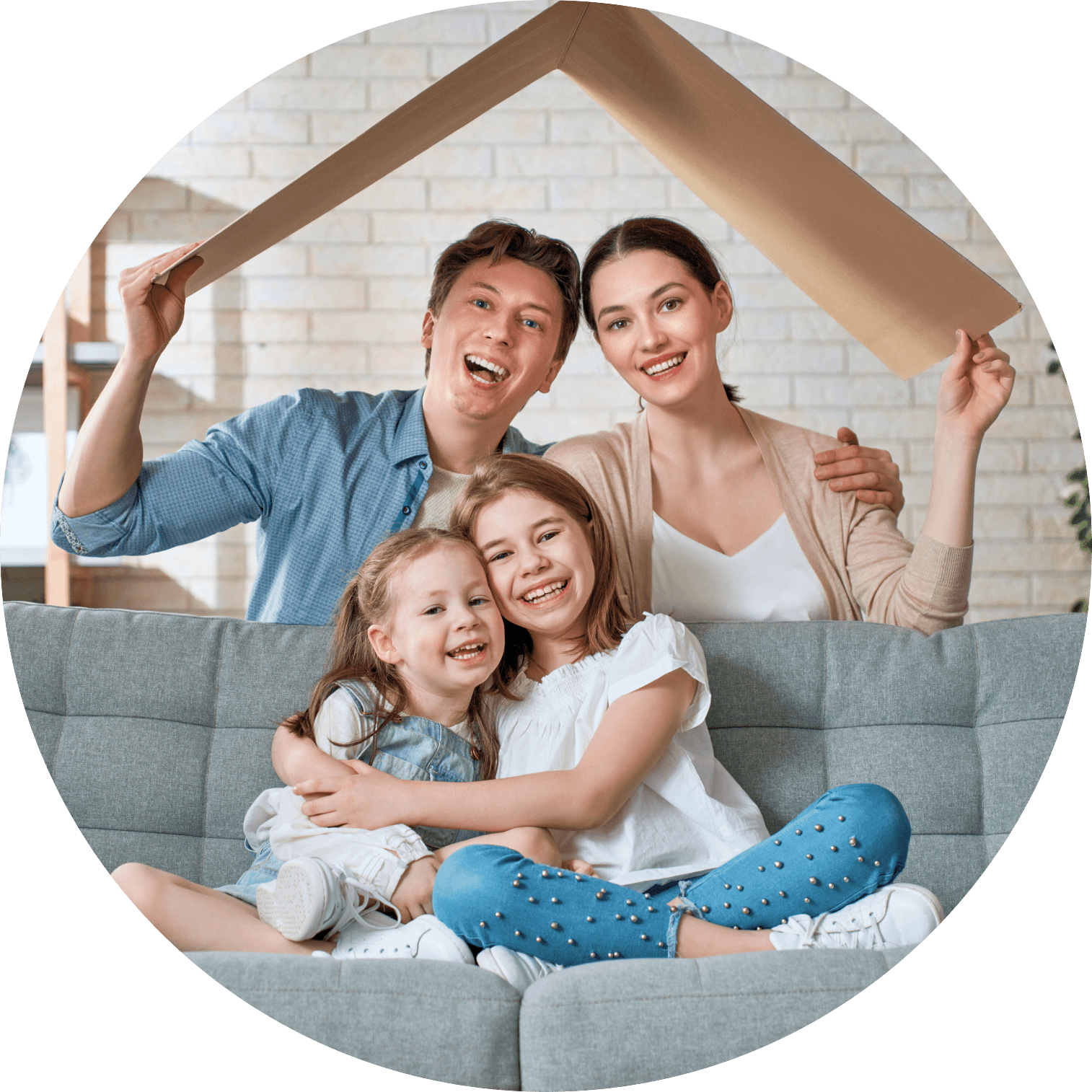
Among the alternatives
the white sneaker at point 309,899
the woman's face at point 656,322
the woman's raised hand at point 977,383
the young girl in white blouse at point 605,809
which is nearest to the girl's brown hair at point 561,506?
the young girl in white blouse at point 605,809

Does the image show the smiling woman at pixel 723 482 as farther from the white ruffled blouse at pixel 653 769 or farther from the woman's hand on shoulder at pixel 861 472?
the white ruffled blouse at pixel 653 769

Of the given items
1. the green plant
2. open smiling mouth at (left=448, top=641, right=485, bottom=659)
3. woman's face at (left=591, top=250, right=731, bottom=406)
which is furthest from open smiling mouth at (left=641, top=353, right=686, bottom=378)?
the green plant

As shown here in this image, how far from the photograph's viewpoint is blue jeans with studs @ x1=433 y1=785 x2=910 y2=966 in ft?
3.64

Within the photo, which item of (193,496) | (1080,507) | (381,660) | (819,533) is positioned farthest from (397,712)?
(1080,507)

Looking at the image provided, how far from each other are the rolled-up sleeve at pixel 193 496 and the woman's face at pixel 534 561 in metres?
0.39

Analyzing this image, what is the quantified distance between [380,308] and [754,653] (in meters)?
0.74

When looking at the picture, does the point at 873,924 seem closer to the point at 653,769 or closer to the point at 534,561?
the point at 653,769

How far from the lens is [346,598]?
56.1 inches

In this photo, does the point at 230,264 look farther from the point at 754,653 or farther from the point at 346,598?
the point at 754,653

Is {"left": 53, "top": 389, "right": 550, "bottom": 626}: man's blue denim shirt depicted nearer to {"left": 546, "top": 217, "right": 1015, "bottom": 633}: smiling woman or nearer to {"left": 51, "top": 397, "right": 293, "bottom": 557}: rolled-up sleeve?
{"left": 51, "top": 397, "right": 293, "bottom": 557}: rolled-up sleeve

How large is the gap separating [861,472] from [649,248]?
46 centimetres

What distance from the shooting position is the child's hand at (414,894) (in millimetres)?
1184

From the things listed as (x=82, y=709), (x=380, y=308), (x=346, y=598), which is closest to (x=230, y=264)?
(x=380, y=308)

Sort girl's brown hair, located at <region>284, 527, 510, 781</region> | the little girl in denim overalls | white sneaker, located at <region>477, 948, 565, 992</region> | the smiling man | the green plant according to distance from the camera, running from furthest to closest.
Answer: the green plant → the smiling man → girl's brown hair, located at <region>284, 527, 510, 781</region> → the little girl in denim overalls → white sneaker, located at <region>477, 948, 565, 992</region>
